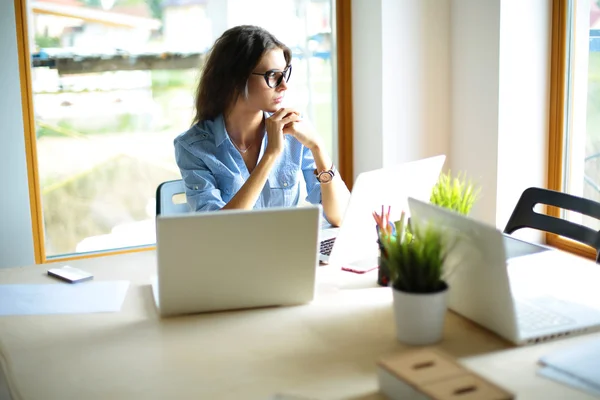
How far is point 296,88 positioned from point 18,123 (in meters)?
1.36

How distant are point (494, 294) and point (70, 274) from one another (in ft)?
3.54

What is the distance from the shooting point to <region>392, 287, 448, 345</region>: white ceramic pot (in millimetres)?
1473

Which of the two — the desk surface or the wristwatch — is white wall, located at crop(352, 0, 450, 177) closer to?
the wristwatch

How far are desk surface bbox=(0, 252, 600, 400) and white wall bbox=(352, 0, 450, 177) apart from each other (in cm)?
203

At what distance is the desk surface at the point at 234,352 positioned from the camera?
1315mm

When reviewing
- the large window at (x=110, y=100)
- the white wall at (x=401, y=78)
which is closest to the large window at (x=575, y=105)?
the white wall at (x=401, y=78)

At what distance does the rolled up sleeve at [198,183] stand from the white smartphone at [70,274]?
504 mm

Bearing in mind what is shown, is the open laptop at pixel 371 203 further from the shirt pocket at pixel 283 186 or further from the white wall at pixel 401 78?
the white wall at pixel 401 78

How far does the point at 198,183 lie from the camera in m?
2.46

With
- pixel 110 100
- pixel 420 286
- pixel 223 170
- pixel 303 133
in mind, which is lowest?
pixel 420 286

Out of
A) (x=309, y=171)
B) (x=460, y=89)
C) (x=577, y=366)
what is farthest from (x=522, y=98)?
(x=577, y=366)

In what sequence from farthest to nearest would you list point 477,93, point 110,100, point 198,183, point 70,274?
point 477,93 < point 110,100 < point 198,183 < point 70,274

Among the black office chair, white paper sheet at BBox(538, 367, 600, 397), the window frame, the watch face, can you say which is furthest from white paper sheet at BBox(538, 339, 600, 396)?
the window frame

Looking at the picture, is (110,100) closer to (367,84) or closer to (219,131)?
(219,131)
